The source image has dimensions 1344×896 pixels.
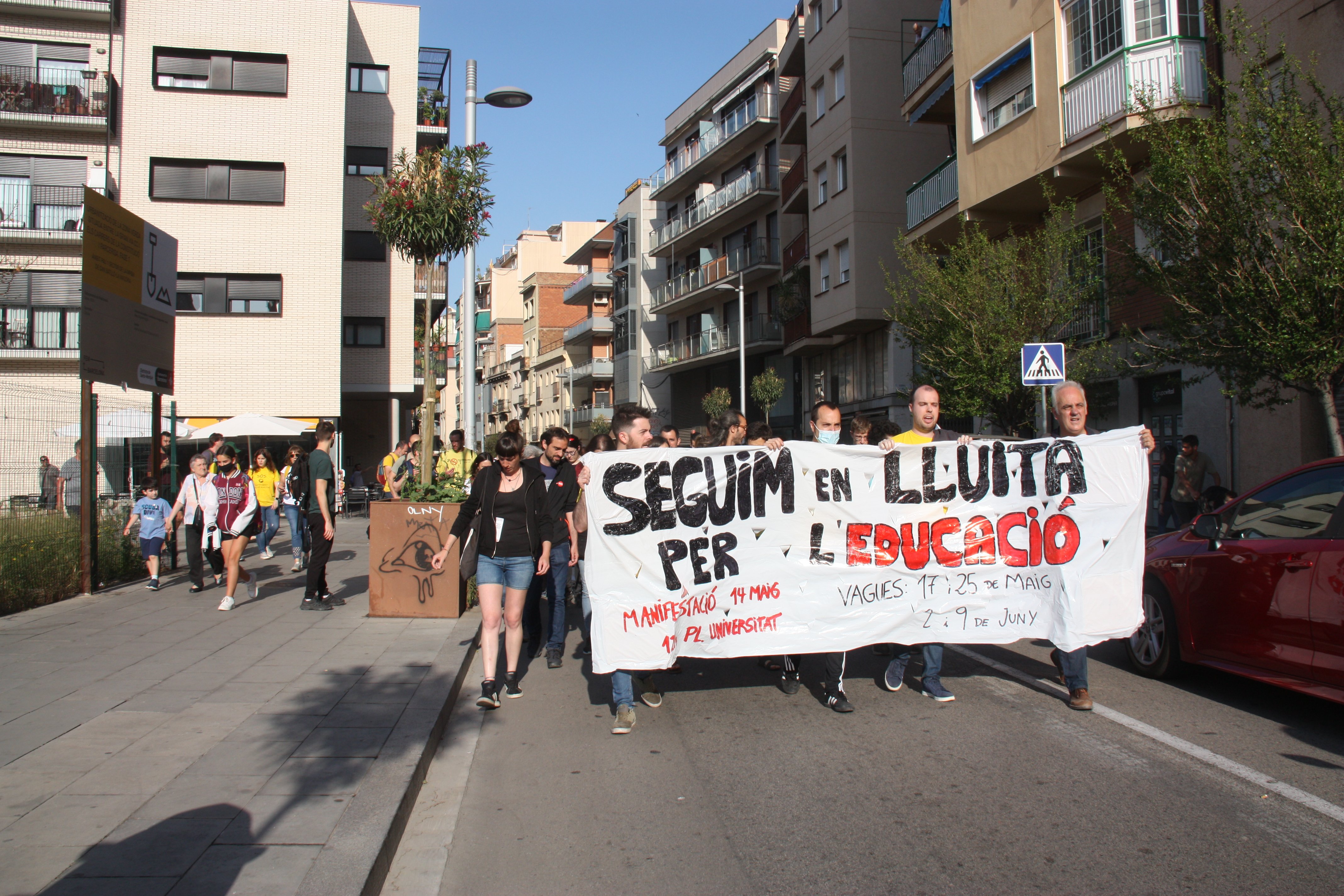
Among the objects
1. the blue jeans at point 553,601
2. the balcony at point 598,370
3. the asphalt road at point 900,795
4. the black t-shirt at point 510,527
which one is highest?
the balcony at point 598,370

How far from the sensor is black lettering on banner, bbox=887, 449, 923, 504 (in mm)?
6562

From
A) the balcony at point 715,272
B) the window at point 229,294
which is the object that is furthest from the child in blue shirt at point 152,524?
the balcony at point 715,272

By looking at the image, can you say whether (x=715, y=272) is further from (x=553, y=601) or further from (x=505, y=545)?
(x=505, y=545)

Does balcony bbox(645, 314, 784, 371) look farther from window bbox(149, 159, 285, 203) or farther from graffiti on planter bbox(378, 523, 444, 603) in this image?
graffiti on planter bbox(378, 523, 444, 603)

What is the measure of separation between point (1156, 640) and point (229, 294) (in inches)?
1099

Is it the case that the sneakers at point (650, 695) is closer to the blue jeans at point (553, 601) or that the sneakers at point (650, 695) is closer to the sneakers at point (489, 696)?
the sneakers at point (489, 696)

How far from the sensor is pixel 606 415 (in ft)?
196

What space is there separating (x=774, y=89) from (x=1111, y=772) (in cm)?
3984

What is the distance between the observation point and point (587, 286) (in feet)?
208

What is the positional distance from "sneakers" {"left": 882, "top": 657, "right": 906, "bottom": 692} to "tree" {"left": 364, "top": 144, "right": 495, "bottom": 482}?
24.6 feet

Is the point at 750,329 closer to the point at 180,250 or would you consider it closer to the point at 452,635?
the point at 180,250

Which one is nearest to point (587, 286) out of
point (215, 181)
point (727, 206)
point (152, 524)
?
point (727, 206)

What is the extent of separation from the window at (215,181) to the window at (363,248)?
299cm

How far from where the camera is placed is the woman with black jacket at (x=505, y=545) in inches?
254
